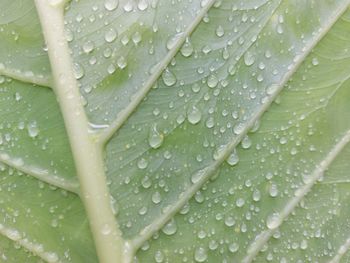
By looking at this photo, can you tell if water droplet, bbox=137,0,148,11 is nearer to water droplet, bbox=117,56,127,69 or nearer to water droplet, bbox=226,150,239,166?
water droplet, bbox=117,56,127,69

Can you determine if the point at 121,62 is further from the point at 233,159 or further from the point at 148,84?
the point at 233,159

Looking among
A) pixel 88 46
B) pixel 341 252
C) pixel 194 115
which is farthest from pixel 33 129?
pixel 341 252

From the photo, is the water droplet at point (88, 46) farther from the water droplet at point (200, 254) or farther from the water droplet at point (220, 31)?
the water droplet at point (200, 254)

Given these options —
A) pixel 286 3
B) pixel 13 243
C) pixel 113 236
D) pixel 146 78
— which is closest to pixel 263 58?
pixel 286 3

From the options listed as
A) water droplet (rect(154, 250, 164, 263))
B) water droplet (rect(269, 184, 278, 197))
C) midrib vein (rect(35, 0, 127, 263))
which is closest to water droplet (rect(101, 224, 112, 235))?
midrib vein (rect(35, 0, 127, 263))

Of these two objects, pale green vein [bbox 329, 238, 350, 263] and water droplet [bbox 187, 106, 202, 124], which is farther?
pale green vein [bbox 329, 238, 350, 263]

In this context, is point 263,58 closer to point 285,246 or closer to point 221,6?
point 221,6
